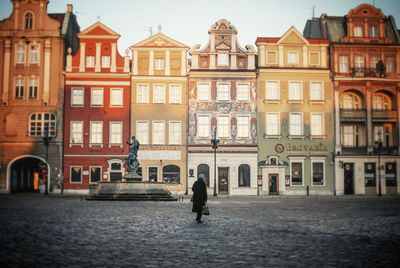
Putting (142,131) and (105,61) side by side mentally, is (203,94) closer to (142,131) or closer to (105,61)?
(142,131)

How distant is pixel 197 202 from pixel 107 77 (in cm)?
2676

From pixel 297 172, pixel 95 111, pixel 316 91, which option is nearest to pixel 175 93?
pixel 95 111

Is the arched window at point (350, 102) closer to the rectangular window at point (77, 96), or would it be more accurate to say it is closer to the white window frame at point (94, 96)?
the white window frame at point (94, 96)

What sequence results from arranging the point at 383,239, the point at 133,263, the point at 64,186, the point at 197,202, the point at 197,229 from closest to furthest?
the point at 133,263 < the point at 383,239 < the point at 197,229 < the point at 197,202 < the point at 64,186

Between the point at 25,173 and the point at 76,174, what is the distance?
729 cm

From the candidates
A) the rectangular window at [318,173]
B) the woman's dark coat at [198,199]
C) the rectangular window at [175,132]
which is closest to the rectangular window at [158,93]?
the rectangular window at [175,132]

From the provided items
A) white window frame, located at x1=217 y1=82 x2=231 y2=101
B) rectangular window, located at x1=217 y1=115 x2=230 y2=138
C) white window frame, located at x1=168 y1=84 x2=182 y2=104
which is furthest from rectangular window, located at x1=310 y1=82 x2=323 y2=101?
white window frame, located at x1=168 y1=84 x2=182 y2=104

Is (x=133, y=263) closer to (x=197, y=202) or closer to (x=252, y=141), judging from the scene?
(x=197, y=202)

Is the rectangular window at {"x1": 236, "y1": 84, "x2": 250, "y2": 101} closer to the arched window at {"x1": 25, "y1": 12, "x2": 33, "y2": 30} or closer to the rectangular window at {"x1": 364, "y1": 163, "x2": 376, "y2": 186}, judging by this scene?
the rectangular window at {"x1": 364, "y1": 163, "x2": 376, "y2": 186}

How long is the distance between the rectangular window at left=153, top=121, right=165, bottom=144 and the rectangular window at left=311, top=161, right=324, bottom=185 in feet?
46.7

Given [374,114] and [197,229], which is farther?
[374,114]

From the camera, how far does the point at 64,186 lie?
38312 mm

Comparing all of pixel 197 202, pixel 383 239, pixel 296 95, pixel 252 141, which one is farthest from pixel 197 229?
pixel 296 95

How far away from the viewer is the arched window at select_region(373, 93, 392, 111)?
4084 cm
